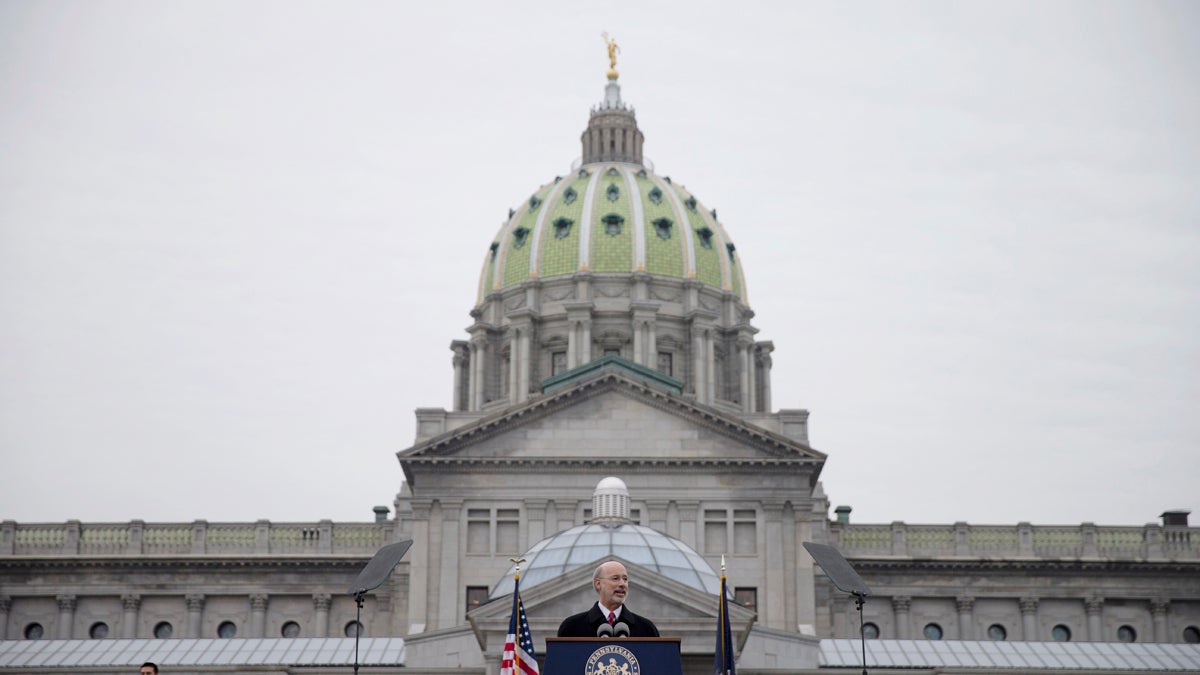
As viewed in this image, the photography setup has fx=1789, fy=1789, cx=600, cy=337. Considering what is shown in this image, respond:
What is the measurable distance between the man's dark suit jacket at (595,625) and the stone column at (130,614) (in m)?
92.6

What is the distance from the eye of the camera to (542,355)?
13112 centimetres

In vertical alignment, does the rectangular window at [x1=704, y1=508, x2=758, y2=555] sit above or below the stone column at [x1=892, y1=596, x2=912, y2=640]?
above

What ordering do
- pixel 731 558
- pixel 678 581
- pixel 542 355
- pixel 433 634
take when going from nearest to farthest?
1. pixel 678 581
2. pixel 433 634
3. pixel 731 558
4. pixel 542 355

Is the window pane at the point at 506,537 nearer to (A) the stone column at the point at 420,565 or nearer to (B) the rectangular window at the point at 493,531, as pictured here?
(B) the rectangular window at the point at 493,531

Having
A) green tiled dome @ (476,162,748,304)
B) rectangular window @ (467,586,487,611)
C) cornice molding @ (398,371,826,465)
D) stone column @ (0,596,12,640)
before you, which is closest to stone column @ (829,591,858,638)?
cornice molding @ (398,371,826,465)

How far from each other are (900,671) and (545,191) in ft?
280

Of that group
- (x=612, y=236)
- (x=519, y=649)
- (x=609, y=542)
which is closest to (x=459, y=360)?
(x=612, y=236)

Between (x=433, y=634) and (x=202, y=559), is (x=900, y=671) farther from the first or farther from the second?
(x=202, y=559)

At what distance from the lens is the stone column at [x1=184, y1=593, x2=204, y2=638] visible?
109 m

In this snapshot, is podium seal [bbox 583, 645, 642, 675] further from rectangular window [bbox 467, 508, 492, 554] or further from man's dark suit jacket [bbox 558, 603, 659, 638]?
rectangular window [bbox 467, 508, 492, 554]

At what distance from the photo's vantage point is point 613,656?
20.3m

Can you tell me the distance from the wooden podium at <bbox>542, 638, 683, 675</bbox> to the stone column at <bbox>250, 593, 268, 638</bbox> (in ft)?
301

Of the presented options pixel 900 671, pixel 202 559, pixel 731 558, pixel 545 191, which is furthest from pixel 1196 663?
pixel 545 191

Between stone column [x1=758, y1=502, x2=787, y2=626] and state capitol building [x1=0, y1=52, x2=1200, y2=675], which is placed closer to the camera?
state capitol building [x1=0, y1=52, x2=1200, y2=675]
